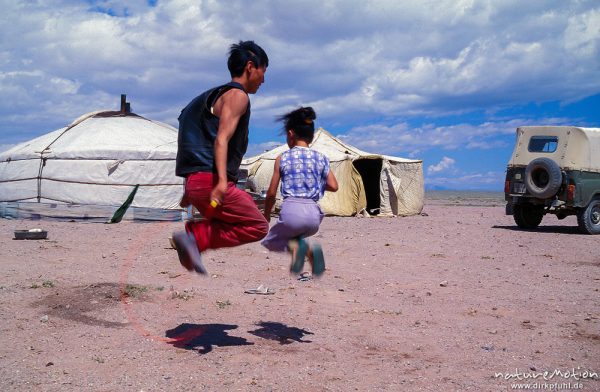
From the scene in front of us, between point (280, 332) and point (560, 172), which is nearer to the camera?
point (280, 332)

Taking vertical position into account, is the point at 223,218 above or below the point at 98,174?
below

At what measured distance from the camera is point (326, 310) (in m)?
5.68

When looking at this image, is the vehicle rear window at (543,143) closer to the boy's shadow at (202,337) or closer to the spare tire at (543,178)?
the spare tire at (543,178)

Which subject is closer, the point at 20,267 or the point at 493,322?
the point at 493,322

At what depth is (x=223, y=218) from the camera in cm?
418

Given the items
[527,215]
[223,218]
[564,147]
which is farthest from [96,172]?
[223,218]

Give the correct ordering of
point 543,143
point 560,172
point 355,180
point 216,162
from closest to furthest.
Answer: point 216,162 < point 560,172 < point 543,143 < point 355,180

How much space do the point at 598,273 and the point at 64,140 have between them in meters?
17.2

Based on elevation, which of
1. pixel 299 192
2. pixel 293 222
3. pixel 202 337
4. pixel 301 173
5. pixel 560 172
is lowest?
pixel 202 337

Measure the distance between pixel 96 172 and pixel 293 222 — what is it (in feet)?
51.7

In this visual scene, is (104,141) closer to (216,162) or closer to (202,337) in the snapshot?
(202,337)

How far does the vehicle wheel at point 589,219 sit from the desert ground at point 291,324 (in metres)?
5.24

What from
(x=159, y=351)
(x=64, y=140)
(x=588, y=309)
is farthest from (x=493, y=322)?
(x=64, y=140)

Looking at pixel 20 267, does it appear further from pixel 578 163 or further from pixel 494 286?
pixel 578 163
